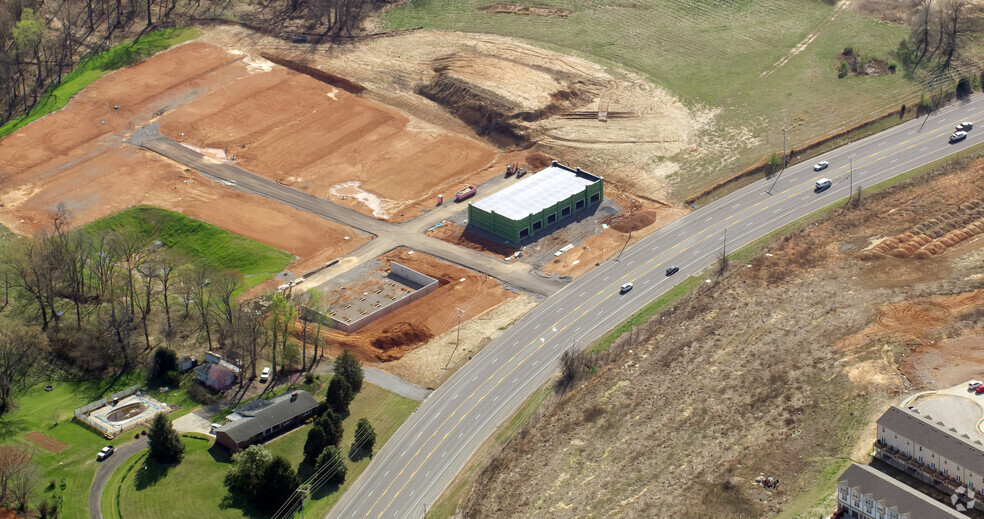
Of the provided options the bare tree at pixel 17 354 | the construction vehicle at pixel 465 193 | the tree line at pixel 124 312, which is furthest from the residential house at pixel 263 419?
the construction vehicle at pixel 465 193

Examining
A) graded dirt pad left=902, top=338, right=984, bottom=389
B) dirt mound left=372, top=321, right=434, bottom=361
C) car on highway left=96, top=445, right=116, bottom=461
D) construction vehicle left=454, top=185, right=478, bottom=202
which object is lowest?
car on highway left=96, top=445, right=116, bottom=461

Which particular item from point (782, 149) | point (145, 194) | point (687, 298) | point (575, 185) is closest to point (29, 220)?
point (145, 194)

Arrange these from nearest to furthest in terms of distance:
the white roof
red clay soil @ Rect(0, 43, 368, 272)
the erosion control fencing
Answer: the erosion control fencing, the white roof, red clay soil @ Rect(0, 43, 368, 272)

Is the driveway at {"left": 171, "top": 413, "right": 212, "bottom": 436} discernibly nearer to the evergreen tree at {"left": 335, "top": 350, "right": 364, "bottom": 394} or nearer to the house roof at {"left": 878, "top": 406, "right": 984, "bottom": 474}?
the evergreen tree at {"left": 335, "top": 350, "right": 364, "bottom": 394}

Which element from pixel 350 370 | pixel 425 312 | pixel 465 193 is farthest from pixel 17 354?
pixel 465 193

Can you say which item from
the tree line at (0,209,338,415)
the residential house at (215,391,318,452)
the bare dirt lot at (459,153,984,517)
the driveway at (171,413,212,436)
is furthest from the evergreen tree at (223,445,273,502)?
the tree line at (0,209,338,415)

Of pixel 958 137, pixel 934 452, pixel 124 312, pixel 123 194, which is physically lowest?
pixel 124 312

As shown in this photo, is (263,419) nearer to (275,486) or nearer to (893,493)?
(275,486)
